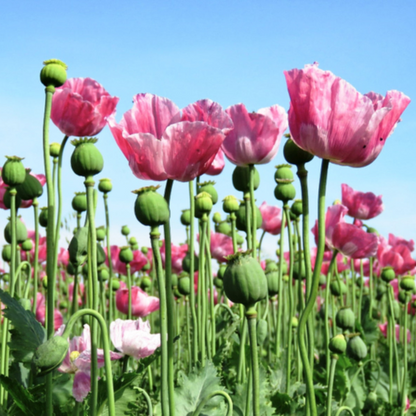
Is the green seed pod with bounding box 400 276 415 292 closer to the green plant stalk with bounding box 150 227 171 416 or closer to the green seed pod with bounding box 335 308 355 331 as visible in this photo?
the green seed pod with bounding box 335 308 355 331

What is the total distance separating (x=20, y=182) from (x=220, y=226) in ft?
5.21

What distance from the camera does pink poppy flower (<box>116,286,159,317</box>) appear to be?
8.75ft

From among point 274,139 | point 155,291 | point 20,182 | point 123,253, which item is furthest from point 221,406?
point 155,291

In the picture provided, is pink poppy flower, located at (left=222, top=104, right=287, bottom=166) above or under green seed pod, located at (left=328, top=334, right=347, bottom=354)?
above

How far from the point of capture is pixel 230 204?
6.82 feet

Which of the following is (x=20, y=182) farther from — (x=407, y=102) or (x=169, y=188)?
(x=407, y=102)

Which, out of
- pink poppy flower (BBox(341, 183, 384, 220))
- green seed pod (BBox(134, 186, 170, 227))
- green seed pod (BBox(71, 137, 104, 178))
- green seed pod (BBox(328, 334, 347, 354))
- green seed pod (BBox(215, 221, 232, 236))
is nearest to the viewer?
green seed pod (BBox(134, 186, 170, 227))

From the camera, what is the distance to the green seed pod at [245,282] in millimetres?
952

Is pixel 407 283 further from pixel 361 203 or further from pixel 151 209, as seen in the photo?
pixel 151 209

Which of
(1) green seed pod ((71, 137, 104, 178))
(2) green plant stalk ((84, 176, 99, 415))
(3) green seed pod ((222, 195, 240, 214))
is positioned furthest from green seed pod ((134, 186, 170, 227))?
(3) green seed pod ((222, 195, 240, 214))

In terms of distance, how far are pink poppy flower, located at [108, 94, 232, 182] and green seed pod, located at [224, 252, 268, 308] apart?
0.19m

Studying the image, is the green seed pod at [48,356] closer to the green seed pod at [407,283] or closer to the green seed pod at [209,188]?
the green seed pod at [209,188]

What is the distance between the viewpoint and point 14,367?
67.2 inches

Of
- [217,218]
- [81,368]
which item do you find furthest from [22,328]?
[217,218]
